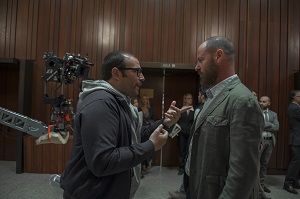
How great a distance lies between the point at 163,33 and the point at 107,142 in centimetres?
424

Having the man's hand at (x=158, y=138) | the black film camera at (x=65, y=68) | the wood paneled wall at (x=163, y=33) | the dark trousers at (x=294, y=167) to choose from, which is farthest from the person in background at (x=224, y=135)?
the wood paneled wall at (x=163, y=33)

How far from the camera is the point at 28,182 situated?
3.68 meters

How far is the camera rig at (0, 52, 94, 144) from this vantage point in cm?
200

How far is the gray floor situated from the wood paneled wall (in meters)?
1.24

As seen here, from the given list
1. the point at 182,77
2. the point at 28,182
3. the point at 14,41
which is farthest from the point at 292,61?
the point at 14,41

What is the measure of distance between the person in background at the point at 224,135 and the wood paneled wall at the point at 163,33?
3.67 m

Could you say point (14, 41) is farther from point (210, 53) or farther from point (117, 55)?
point (210, 53)

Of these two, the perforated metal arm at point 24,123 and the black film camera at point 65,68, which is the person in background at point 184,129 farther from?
the perforated metal arm at point 24,123

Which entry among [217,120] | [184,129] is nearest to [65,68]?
[217,120]

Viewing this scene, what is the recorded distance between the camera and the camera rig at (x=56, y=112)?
1997mm

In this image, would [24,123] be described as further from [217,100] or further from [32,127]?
[217,100]

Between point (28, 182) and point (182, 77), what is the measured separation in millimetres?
3809

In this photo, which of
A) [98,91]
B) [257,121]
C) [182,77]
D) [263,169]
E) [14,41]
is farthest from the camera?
[182,77]

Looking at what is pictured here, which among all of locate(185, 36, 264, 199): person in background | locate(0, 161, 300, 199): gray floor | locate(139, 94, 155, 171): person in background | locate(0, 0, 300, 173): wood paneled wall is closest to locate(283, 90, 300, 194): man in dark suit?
locate(0, 161, 300, 199): gray floor
